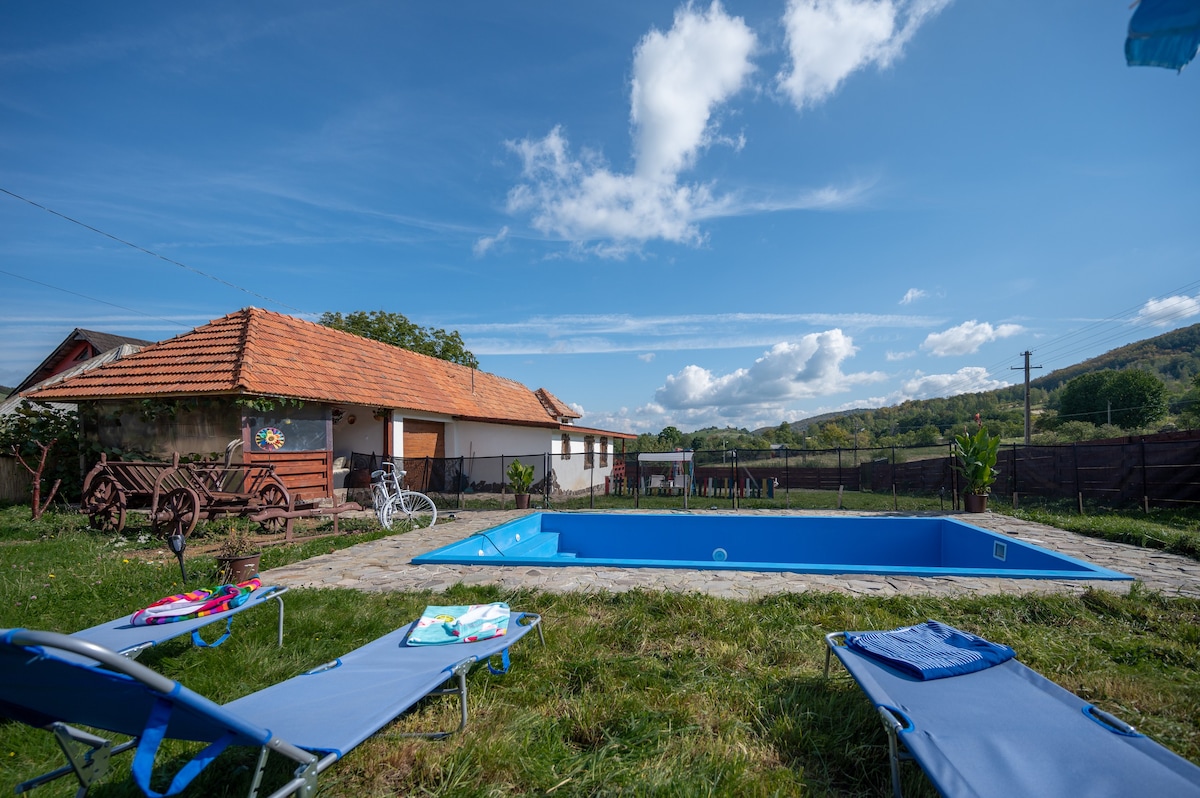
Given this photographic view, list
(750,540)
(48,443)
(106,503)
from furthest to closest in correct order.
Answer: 1. (48,443)
2. (750,540)
3. (106,503)

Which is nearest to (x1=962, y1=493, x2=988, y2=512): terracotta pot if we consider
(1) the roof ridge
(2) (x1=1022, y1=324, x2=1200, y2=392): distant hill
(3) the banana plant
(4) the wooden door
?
(3) the banana plant

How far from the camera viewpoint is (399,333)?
2817cm

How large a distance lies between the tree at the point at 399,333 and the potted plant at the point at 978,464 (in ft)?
73.3

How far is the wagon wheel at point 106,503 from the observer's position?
7.95 metres

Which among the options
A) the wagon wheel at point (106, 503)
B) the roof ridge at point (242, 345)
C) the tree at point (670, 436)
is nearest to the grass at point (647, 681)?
the wagon wheel at point (106, 503)

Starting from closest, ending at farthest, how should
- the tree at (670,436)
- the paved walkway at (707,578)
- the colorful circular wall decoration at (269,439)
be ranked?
the paved walkway at (707,578)
the colorful circular wall decoration at (269,439)
the tree at (670,436)

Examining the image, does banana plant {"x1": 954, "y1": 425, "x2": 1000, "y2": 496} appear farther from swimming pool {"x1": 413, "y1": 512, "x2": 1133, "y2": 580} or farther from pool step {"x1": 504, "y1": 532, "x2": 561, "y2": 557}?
pool step {"x1": 504, "y1": 532, "x2": 561, "y2": 557}

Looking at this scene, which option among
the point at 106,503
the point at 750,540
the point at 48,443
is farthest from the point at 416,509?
the point at 48,443

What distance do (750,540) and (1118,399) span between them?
36647mm

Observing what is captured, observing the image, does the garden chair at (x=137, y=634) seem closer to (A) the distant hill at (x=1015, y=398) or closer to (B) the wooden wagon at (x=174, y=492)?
(B) the wooden wagon at (x=174, y=492)

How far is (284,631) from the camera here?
3.71 m

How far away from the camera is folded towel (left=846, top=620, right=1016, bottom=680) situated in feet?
7.82

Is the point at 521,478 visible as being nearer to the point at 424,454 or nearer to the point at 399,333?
the point at 424,454

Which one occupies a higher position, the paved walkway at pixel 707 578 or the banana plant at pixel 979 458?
the banana plant at pixel 979 458
